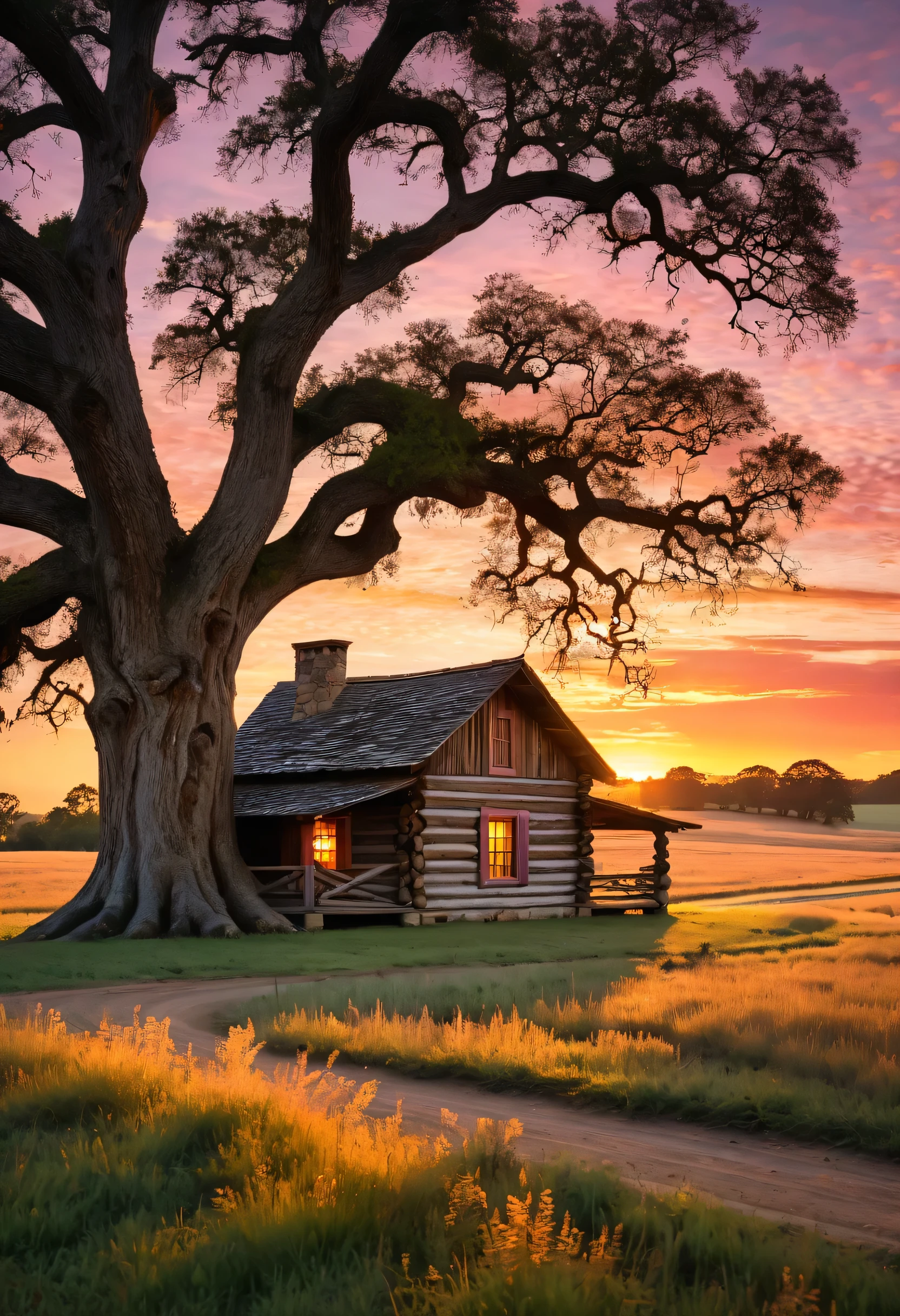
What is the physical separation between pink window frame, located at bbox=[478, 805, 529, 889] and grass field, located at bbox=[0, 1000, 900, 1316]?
73.3ft

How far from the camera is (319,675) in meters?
35.2

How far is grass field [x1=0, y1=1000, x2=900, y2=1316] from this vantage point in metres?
4.70

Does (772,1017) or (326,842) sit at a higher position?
(326,842)

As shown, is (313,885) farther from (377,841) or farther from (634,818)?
(634,818)

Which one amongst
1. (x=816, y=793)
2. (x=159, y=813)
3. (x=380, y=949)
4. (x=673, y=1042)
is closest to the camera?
(x=673, y=1042)

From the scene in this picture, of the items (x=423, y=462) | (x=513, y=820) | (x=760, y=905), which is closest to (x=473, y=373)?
(x=423, y=462)

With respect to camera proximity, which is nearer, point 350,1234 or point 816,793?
point 350,1234

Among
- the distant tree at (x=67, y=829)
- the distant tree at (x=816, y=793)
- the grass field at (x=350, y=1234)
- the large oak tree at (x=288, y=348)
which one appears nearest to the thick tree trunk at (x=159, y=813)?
the large oak tree at (x=288, y=348)

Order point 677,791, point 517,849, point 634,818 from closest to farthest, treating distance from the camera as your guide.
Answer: point 517,849 → point 634,818 → point 677,791

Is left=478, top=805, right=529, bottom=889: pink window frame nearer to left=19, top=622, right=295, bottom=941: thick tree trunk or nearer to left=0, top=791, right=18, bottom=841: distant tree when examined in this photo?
left=19, top=622, right=295, bottom=941: thick tree trunk

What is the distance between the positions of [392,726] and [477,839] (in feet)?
12.1

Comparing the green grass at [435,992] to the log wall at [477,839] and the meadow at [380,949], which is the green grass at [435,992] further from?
the log wall at [477,839]

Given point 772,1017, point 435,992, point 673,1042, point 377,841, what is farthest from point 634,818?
point 673,1042

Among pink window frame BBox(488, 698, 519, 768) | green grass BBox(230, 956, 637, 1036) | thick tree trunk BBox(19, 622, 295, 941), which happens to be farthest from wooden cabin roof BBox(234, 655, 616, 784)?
green grass BBox(230, 956, 637, 1036)
